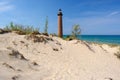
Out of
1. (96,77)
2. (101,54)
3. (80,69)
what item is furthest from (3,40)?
(101,54)

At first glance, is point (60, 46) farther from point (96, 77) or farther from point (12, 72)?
point (12, 72)

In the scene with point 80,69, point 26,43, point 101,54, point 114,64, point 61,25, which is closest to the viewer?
point 80,69

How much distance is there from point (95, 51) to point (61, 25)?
3822 millimetres

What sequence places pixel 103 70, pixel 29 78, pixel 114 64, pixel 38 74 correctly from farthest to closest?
pixel 114 64
pixel 103 70
pixel 38 74
pixel 29 78

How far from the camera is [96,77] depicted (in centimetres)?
843

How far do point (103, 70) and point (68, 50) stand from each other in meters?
2.62

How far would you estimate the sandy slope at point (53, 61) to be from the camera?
7.55 metres

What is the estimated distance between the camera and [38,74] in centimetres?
761

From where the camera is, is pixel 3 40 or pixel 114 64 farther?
Answer: pixel 114 64

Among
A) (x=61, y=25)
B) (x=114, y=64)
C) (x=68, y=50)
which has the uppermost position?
(x=61, y=25)

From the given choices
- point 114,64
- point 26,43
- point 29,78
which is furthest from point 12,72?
point 114,64

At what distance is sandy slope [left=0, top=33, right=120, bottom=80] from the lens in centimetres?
755

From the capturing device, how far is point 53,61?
975 cm

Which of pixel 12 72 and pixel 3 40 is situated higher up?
pixel 3 40
